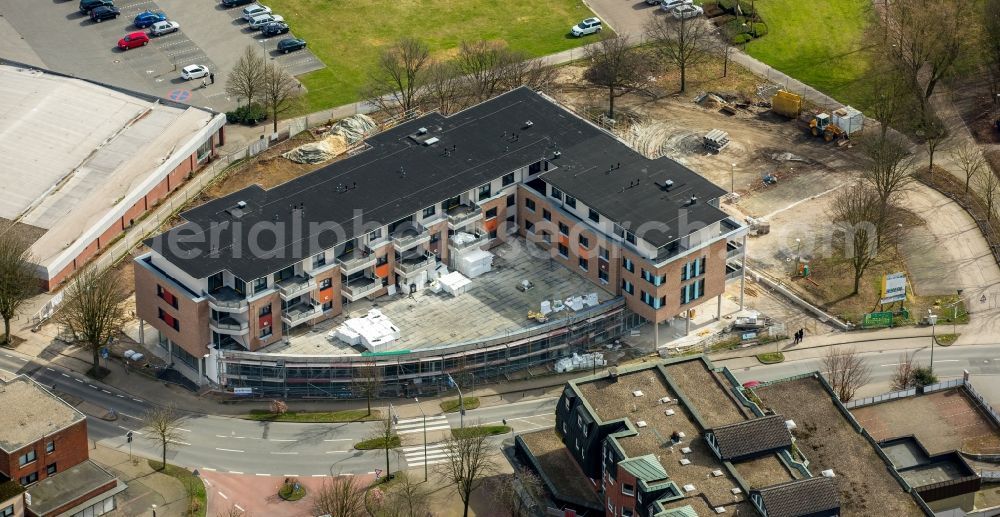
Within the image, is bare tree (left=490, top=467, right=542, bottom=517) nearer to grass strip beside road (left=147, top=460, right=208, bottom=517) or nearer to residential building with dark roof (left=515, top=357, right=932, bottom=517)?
residential building with dark roof (left=515, top=357, right=932, bottom=517)

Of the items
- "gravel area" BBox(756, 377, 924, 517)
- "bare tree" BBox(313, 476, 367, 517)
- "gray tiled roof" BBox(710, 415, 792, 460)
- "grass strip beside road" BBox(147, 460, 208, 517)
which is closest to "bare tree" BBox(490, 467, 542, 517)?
"bare tree" BBox(313, 476, 367, 517)

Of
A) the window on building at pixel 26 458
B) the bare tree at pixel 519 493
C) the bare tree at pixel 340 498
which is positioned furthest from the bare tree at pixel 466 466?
the window on building at pixel 26 458

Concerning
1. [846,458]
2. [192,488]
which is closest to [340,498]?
[192,488]

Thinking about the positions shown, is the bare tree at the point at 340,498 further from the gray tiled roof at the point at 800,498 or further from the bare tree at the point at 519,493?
the gray tiled roof at the point at 800,498

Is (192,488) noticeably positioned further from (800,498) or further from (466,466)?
(800,498)

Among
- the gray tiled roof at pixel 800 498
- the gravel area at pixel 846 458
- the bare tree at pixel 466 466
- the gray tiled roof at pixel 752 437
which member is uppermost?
the gray tiled roof at pixel 752 437

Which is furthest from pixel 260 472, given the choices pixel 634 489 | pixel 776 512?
pixel 776 512
